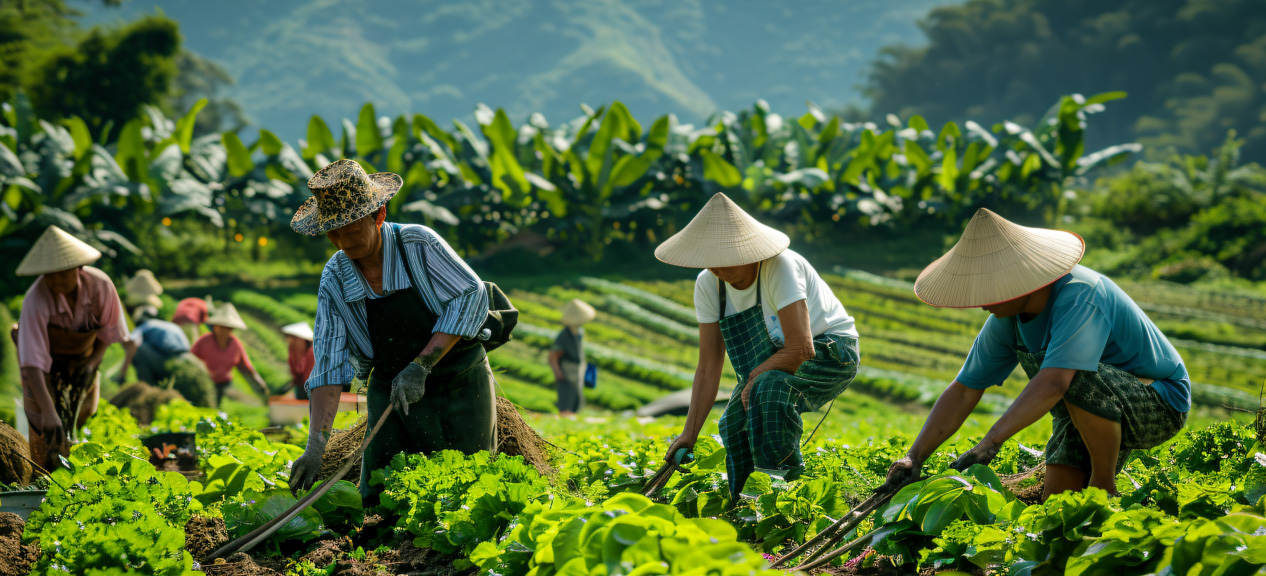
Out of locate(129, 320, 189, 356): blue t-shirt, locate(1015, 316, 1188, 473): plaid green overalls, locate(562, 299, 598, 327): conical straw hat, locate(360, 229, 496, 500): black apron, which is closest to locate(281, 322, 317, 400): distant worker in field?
locate(129, 320, 189, 356): blue t-shirt

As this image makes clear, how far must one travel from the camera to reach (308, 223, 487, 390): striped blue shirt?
3189 mm

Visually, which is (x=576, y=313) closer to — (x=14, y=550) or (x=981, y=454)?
(x=14, y=550)

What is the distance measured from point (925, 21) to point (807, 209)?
106ft

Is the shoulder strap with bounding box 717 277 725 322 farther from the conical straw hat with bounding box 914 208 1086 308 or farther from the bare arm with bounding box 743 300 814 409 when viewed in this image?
the conical straw hat with bounding box 914 208 1086 308

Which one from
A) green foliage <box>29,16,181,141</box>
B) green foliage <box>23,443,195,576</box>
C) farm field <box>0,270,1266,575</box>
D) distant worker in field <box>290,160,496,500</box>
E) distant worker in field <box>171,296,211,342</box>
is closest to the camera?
farm field <box>0,270,1266,575</box>

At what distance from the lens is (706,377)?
342 cm

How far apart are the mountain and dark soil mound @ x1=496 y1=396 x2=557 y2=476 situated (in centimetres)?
11473

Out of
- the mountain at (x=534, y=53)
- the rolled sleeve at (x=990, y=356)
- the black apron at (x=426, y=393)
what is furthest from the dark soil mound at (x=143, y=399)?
the mountain at (x=534, y=53)

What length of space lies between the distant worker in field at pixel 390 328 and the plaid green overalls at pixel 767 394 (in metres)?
1.02

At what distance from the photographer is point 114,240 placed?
12.0 meters

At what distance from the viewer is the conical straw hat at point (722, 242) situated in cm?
318

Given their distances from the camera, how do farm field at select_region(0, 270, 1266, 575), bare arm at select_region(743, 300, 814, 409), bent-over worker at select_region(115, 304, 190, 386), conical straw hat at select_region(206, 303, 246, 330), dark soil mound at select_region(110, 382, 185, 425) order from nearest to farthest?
1. farm field at select_region(0, 270, 1266, 575)
2. bare arm at select_region(743, 300, 814, 409)
3. dark soil mound at select_region(110, 382, 185, 425)
4. bent-over worker at select_region(115, 304, 190, 386)
5. conical straw hat at select_region(206, 303, 246, 330)

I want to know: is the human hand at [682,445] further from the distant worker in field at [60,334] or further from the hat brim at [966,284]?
the distant worker in field at [60,334]

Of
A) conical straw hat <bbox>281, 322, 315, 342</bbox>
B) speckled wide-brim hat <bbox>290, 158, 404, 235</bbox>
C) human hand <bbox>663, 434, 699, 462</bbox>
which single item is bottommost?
conical straw hat <bbox>281, 322, 315, 342</bbox>
